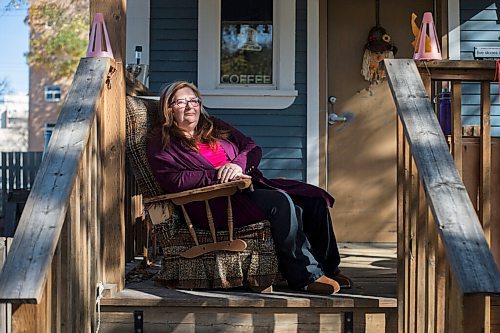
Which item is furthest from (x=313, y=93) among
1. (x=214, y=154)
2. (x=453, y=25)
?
(x=214, y=154)

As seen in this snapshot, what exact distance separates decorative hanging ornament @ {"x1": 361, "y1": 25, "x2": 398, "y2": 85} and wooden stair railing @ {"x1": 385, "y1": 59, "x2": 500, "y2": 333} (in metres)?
2.44

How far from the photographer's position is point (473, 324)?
224 centimetres

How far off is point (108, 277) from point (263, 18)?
2969 mm

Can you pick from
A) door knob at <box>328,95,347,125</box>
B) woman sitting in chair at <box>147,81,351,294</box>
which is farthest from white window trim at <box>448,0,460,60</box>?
woman sitting in chair at <box>147,81,351,294</box>

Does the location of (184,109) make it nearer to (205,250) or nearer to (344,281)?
(205,250)

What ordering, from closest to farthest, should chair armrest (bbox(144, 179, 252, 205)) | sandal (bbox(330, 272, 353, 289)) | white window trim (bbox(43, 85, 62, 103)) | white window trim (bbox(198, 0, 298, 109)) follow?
chair armrest (bbox(144, 179, 252, 205)) < sandal (bbox(330, 272, 353, 289)) < white window trim (bbox(198, 0, 298, 109)) < white window trim (bbox(43, 85, 62, 103))

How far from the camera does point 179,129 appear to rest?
355 centimetres

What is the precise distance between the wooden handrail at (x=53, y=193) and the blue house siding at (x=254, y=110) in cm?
251

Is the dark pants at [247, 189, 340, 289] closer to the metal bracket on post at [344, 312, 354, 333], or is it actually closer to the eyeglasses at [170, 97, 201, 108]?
the metal bracket on post at [344, 312, 354, 333]

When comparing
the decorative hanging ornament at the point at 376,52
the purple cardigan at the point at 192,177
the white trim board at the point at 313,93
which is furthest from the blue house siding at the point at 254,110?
the purple cardigan at the point at 192,177

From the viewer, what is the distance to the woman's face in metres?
3.56

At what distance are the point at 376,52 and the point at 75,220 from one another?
3.34 m

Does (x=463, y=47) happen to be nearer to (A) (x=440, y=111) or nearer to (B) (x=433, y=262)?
(A) (x=440, y=111)

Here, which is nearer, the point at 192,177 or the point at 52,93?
the point at 192,177
